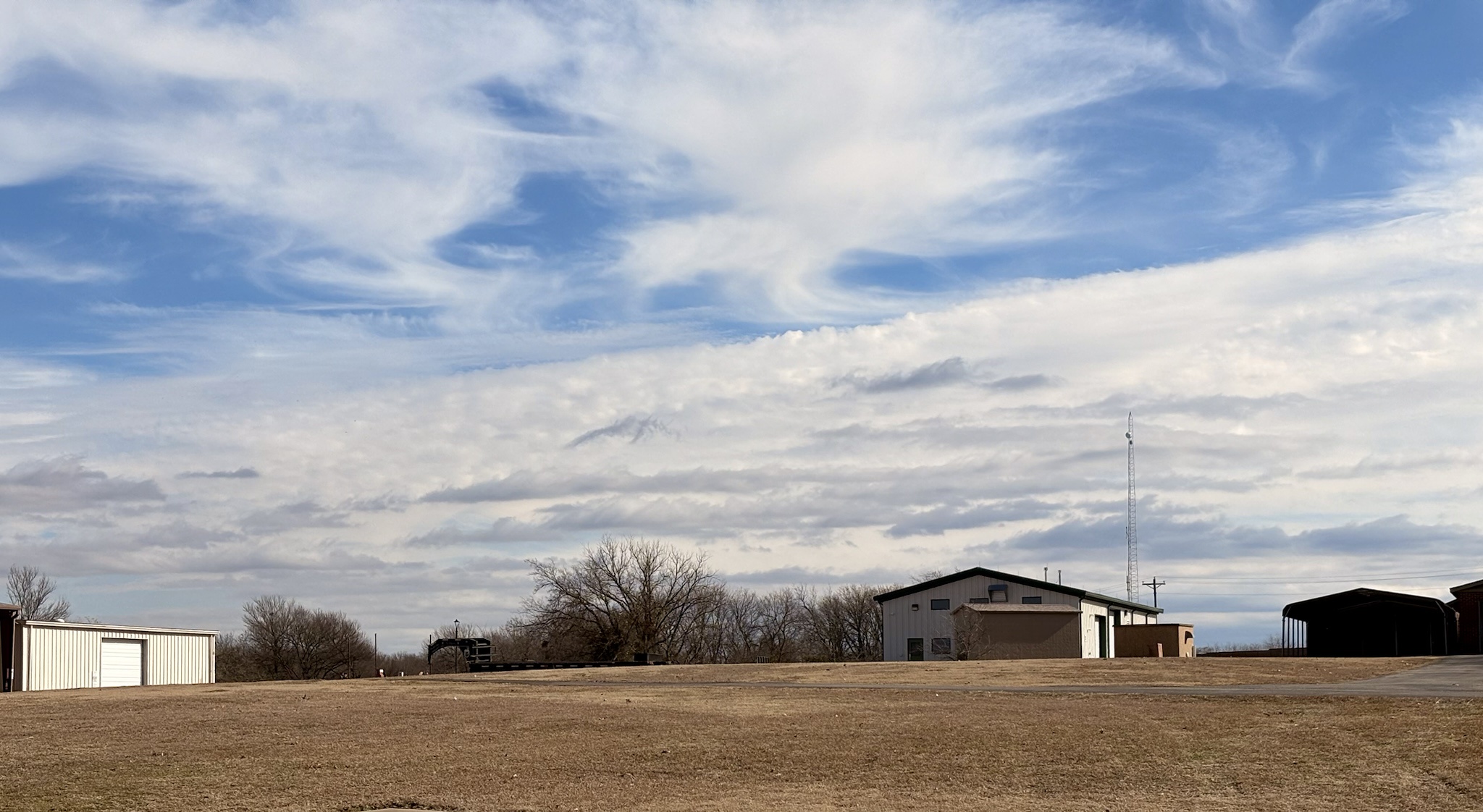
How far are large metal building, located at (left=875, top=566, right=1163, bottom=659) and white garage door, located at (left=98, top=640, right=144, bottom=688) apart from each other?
117 feet

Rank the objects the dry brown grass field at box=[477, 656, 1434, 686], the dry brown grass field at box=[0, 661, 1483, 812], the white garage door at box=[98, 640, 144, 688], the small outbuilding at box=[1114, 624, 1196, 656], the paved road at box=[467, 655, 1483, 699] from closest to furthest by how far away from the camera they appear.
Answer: the dry brown grass field at box=[0, 661, 1483, 812], the paved road at box=[467, 655, 1483, 699], the dry brown grass field at box=[477, 656, 1434, 686], the white garage door at box=[98, 640, 144, 688], the small outbuilding at box=[1114, 624, 1196, 656]

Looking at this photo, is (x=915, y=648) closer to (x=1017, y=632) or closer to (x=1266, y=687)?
(x=1017, y=632)

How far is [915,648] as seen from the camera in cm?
6912

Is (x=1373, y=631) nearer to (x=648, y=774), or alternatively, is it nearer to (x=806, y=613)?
(x=806, y=613)

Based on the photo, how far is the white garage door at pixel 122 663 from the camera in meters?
55.6

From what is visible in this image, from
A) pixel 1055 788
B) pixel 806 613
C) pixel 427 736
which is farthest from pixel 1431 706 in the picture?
pixel 806 613

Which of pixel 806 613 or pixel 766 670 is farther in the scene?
pixel 806 613

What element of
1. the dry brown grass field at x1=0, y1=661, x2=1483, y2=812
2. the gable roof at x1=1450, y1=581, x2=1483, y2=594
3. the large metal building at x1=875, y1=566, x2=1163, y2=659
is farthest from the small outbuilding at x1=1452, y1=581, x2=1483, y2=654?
the dry brown grass field at x1=0, y1=661, x2=1483, y2=812

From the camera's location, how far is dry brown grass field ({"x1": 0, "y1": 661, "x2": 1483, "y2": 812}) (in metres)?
16.4

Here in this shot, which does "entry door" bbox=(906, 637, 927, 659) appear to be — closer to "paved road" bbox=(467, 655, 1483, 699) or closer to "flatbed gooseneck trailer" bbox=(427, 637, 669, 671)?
"flatbed gooseneck trailer" bbox=(427, 637, 669, 671)

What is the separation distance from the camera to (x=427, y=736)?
23469mm

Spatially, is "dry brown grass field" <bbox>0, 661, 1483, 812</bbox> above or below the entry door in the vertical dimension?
above

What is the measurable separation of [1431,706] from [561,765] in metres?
16.2

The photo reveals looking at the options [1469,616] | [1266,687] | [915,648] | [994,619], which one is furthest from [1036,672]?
[1469,616]
